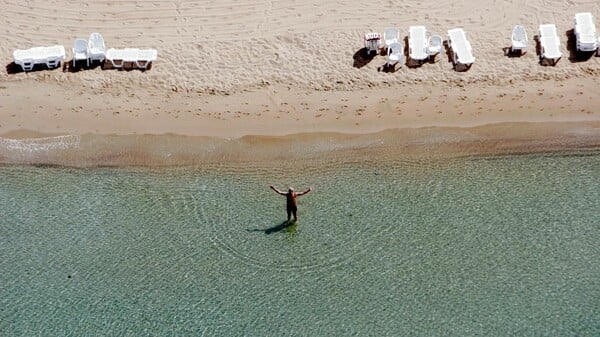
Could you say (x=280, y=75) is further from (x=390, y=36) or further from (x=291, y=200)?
(x=291, y=200)

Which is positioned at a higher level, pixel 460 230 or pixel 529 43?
pixel 529 43

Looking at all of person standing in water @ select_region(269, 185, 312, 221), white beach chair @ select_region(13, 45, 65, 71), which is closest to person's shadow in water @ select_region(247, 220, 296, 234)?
person standing in water @ select_region(269, 185, 312, 221)

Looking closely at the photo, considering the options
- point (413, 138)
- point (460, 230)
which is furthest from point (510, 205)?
point (413, 138)

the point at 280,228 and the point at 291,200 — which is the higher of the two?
the point at 291,200

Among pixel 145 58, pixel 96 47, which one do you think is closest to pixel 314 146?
pixel 145 58

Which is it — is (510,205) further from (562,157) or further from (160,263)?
(160,263)

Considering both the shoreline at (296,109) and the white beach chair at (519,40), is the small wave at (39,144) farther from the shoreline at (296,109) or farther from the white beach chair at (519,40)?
the white beach chair at (519,40)
